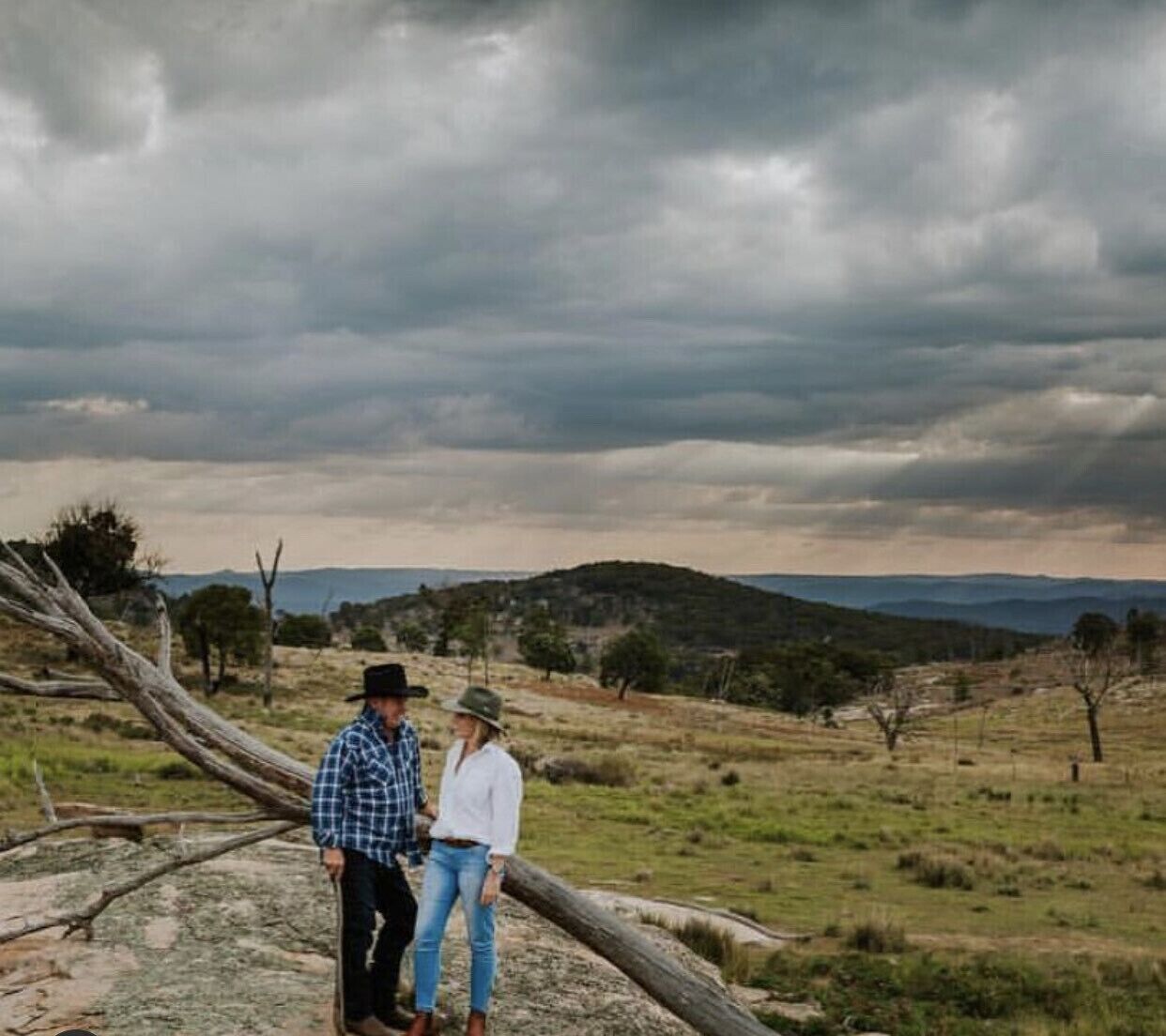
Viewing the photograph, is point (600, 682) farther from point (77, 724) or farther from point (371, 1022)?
point (371, 1022)

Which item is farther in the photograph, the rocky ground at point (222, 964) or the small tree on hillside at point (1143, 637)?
the small tree on hillside at point (1143, 637)

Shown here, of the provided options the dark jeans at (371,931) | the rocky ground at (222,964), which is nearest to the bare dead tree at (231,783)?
the rocky ground at (222,964)

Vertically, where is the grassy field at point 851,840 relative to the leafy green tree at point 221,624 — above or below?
below

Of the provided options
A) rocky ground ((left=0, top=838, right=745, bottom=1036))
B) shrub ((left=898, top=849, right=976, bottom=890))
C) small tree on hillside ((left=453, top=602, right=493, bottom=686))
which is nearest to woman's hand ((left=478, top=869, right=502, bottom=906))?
rocky ground ((left=0, top=838, right=745, bottom=1036))

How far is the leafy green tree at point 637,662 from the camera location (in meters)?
91.8

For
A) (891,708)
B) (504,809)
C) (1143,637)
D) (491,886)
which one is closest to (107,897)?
(491,886)

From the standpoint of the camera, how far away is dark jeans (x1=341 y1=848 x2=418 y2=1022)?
7.59 metres

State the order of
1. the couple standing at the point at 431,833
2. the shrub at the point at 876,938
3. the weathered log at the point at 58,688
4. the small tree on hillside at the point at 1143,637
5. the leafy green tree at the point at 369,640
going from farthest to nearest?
the small tree on hillside at the point at 1143,637, the leafy green tree at the point at 369,640, the shrub at the point at 876,938, the weathered log at the point at 58,688, the couple standing at the point at 431,833

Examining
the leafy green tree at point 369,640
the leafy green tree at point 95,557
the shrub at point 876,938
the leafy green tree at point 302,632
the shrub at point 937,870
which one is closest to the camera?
the shrub at point 876,938

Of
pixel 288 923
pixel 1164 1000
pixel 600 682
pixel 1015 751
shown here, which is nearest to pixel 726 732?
pixel 1015 751

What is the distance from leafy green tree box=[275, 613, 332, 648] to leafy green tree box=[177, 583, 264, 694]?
119ft

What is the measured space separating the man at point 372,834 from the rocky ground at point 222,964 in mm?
399

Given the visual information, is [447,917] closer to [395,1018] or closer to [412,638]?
[395,1018]

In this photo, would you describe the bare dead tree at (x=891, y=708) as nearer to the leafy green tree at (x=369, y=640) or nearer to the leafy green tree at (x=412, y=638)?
the leafy green tree at (x=369, y=640)
